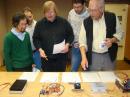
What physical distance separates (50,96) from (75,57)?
→ 1419 millimetres

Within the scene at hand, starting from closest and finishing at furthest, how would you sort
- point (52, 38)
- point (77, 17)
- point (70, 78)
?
point (70, 78) → point (52, 38) → point (77, 17)

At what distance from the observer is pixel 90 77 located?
2.20 metres

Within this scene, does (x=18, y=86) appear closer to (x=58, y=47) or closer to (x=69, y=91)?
(x=69, y=91)

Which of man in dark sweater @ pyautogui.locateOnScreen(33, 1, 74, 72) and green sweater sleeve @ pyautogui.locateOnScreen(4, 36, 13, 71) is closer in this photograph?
green sweater sleeve @ pyautogui.locateOnScreen(4, 36, 13, 71)

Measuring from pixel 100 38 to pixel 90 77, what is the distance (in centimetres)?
43

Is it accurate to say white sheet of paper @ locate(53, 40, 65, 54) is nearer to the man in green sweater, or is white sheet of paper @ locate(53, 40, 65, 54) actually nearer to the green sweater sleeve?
the man in green sweater

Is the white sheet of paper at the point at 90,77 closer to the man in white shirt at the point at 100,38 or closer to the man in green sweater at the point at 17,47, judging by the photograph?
the man in white shirt at the point at 100,38

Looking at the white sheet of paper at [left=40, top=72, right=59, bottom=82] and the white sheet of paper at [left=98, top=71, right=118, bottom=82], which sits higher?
the white sheet of paper at [left=40, top=72, right=59, bottom=82]

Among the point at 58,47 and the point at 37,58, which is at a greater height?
the point at 58,47

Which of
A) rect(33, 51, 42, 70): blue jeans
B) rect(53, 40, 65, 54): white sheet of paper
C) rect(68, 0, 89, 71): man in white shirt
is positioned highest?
rect(68, 0, 89, 71): man in white shirt

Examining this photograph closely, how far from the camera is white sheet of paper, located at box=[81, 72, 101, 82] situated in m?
2.12

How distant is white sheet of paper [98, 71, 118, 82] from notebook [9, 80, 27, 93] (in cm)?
73

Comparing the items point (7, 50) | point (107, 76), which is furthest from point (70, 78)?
point (7, 50)

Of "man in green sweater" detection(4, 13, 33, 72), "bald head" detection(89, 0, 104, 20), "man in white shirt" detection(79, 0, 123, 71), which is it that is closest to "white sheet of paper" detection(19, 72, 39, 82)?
"man in green sweater" detection(4, 13, 33, 72)
